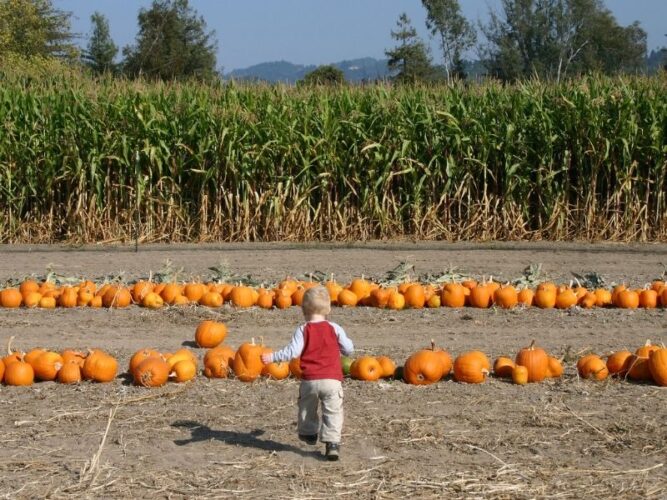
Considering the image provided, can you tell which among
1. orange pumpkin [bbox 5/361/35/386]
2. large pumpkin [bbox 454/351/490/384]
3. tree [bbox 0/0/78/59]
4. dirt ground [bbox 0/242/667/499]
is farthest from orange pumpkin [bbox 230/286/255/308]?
tree [bbox 0/0/78/59]

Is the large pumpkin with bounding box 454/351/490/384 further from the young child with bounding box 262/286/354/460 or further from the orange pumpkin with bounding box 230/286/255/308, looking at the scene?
the orange pumpkin with bounding box 230/286/255/308

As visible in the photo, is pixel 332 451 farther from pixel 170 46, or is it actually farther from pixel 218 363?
pixel 170 46

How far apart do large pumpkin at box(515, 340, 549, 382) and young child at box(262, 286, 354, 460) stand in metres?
1.87

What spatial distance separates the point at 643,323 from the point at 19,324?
215 inches

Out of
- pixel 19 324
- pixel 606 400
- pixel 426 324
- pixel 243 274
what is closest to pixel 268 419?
pixel 606 400

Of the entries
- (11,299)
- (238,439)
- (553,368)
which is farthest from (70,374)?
(553,368)

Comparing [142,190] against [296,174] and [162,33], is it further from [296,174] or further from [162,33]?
[162,33]

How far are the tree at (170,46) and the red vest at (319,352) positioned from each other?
134 ft

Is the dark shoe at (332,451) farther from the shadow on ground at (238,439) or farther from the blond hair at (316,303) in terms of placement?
the blond hair at (316,303)

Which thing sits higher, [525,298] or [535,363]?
[525,298]

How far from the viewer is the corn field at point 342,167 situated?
48.6 feet

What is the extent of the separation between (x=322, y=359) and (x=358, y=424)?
2.65ft

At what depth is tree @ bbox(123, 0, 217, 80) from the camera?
4692 cm

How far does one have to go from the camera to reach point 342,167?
15.0 meters
